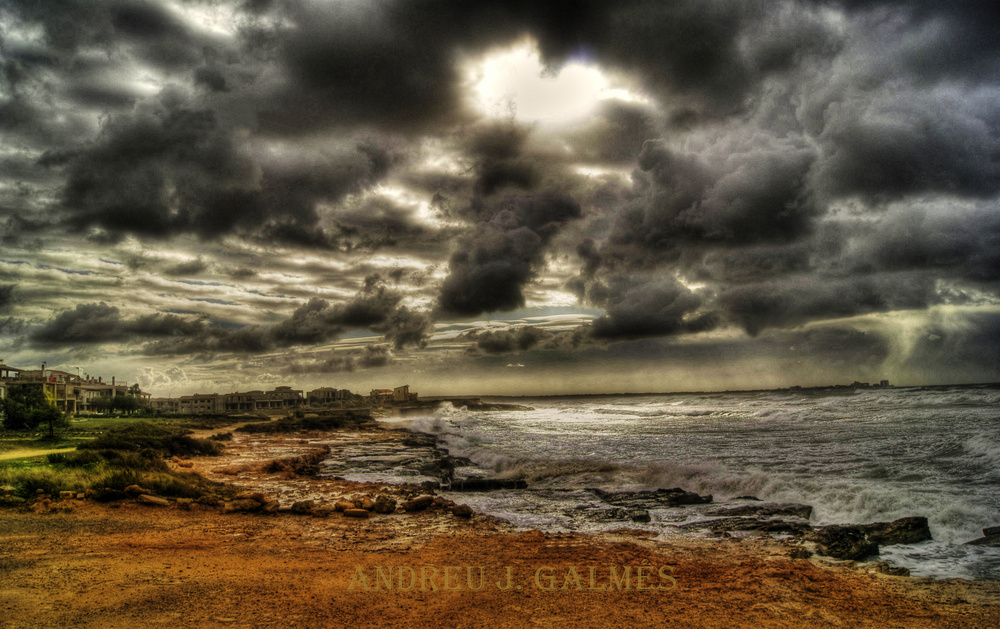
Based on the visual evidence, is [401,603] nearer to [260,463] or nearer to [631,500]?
[631,500]

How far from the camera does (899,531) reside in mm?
10070

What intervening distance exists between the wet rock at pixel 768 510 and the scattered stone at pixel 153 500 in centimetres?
1384

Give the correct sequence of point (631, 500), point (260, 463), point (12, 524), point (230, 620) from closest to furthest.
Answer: point (230, 620), point (12, 524), point (631, 500), point (260, 463)

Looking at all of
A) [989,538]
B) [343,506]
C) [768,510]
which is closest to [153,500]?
[343,506]

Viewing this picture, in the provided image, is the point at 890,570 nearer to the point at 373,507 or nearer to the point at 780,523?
the point at 780,523

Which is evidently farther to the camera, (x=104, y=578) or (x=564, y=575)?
(x=564, y=575)

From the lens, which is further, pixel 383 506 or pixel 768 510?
pixel 383 506

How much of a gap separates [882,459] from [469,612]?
1812 cm

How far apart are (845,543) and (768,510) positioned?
337cm

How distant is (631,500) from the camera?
48.1ft

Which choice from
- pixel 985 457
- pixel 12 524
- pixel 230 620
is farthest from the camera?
pixel 985 457

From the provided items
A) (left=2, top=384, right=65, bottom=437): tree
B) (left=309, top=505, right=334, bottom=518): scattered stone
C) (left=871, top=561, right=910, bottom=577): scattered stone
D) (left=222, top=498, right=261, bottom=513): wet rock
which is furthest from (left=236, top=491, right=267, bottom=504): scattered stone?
(left=2, top=384, right=65, bottom=437): tree

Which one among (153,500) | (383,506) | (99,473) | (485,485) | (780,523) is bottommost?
(485,485)

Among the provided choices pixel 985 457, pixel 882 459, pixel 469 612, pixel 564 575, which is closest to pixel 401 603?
pixel 469 612
